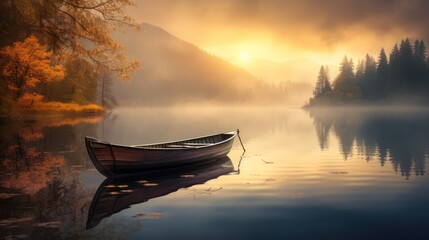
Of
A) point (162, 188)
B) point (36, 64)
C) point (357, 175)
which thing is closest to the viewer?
point (162, 188)

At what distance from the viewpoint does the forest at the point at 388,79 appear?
5408 inches

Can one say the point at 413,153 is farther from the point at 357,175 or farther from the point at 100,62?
the point at 100,62

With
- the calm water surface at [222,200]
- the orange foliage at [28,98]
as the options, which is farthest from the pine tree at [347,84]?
the calm water surface at [222,200]

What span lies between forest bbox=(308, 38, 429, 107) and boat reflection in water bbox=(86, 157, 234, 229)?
440ft

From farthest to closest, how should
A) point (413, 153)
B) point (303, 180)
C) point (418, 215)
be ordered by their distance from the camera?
point (413, 153)
point (303, 180)
point (418, 215)

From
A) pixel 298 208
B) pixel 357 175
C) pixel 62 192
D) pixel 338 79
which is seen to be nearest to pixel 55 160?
pixel 62 192

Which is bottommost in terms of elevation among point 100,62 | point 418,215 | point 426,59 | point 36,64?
point 418,215

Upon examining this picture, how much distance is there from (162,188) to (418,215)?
374 inches

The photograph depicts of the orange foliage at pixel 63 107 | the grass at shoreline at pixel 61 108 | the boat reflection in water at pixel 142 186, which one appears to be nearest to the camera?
the boat reflection in water at pixel 142 186

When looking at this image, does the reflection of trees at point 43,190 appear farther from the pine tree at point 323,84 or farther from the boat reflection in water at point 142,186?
the pine tree at point 323,84

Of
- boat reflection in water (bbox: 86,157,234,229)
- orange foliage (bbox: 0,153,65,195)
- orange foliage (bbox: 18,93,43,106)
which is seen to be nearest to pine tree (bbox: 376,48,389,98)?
orange foliage (bbox: 18,93,43,106)

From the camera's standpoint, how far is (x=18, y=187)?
15.0m

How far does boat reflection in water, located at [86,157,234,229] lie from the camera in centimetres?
1246

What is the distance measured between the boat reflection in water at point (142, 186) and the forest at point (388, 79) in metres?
134
